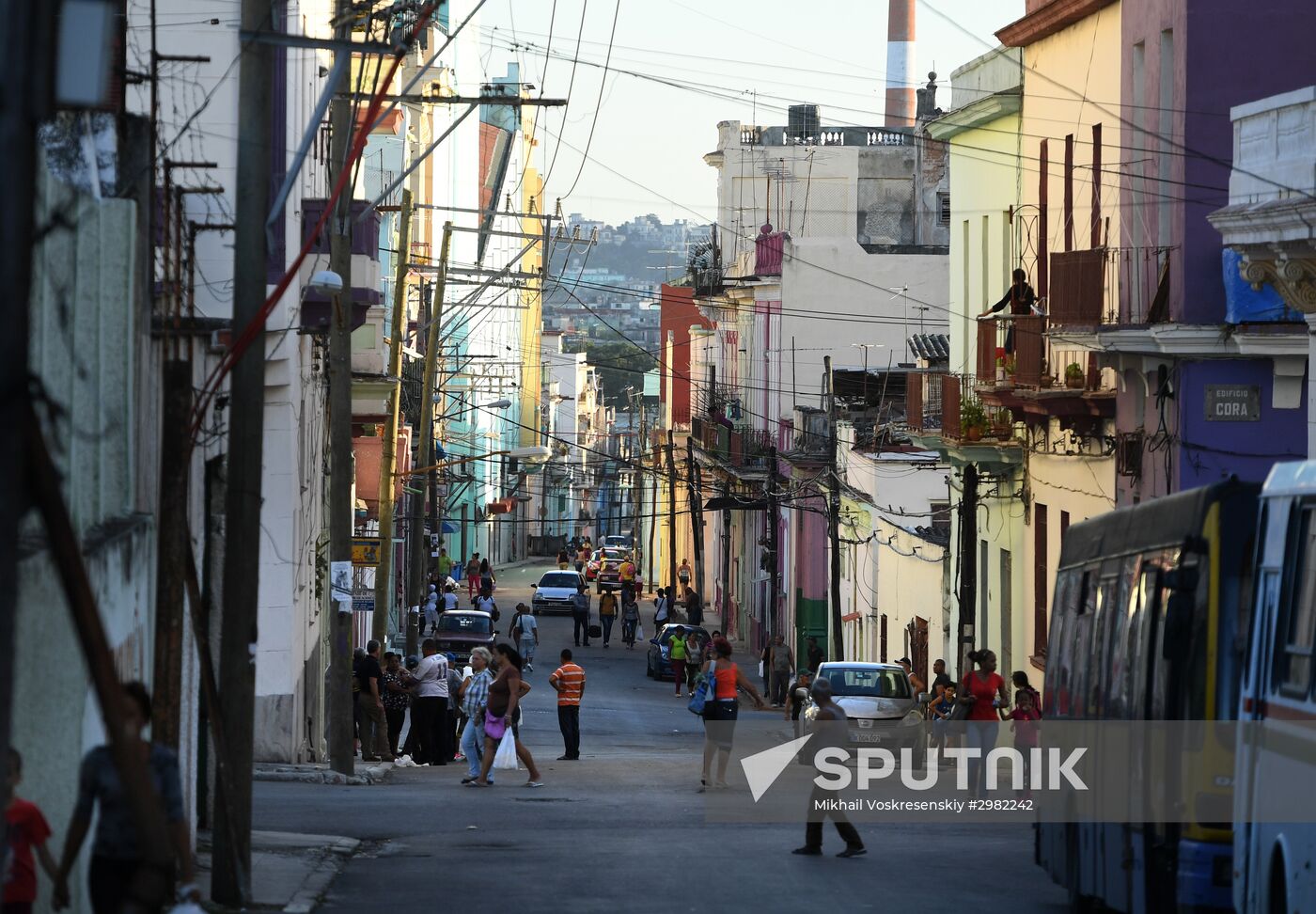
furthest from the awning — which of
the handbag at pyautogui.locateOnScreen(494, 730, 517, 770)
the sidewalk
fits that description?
the sidewalk

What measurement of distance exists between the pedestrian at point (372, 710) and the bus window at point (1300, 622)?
60.9ft

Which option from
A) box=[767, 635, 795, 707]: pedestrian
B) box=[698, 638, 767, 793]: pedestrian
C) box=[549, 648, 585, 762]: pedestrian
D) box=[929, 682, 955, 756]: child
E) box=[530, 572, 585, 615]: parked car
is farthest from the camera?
box=[530, 572, 585, 615]: parked car

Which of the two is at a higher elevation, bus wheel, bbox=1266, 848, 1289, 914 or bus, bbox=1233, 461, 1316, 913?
bus, bbox=1233, 461, 1316, 913

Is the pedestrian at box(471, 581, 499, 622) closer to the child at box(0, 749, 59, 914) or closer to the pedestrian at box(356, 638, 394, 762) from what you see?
the pedestrian at box(356, 638, 394, 762)

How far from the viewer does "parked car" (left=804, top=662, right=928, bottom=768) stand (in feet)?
98.4

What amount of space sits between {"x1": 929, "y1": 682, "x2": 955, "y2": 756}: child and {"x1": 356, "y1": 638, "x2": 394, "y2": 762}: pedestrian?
7247mm

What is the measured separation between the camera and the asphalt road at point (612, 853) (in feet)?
46.3

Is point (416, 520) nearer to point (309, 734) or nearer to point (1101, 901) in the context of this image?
point (309, 734)

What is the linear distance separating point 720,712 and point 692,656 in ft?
85.5

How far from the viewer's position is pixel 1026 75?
3197 cm

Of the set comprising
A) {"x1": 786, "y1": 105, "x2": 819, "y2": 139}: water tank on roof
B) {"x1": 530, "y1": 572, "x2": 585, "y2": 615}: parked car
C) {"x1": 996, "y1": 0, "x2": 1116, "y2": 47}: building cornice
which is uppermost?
{"x1": 786, "y1": 105, "x2": 819, "y2": 139}: water tank on roof

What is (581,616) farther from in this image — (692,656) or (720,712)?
(720,712)

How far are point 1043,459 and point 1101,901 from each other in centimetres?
1715

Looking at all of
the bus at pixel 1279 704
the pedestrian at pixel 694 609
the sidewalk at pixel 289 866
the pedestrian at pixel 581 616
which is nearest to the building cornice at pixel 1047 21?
the sidewalk at pixel 289 866
